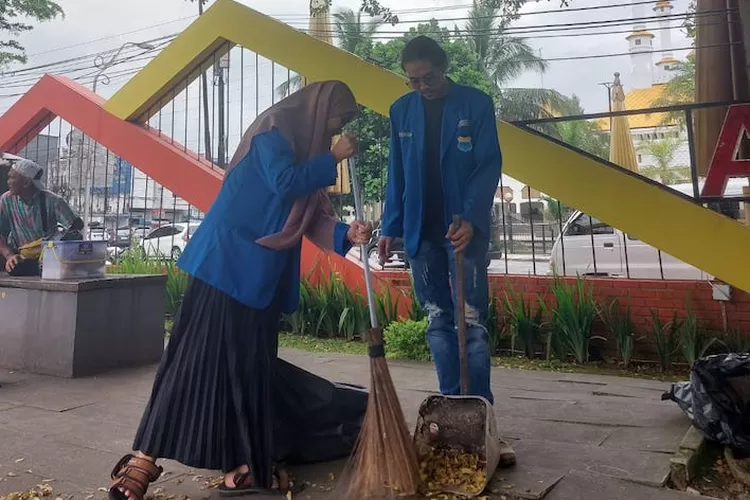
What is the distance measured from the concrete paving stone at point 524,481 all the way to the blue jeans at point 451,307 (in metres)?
0.33

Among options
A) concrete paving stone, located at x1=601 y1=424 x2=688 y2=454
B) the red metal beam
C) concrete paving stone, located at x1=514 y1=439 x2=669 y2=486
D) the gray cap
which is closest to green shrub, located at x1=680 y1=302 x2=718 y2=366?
concrete paving stone, located at x1=601 y1=424 x2=688 y2=454

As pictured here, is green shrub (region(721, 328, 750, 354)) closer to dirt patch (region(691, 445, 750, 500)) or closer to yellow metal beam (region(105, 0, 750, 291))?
yellow metal beam (region(105, 0, 750, 291))

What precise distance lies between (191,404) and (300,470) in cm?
60

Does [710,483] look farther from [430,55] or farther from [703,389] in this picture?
[430,55]

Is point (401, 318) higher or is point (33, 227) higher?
point (33, 227)

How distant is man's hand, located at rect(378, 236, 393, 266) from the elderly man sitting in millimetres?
2988

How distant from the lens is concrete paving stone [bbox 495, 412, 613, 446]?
279cm

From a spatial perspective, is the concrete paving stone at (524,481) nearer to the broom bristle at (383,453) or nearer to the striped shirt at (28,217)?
the broom bristle at (383,453)

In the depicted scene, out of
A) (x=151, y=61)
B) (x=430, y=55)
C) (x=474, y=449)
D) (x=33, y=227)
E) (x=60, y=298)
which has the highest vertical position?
(x=151, y=61)

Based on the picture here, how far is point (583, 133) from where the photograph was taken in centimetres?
3303

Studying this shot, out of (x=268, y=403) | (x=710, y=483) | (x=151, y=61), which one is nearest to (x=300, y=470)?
(x=268, y=403)

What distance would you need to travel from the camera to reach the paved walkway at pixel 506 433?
2.25 meters

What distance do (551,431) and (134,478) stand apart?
1.90 meters

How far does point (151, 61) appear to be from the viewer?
24.7 ft
